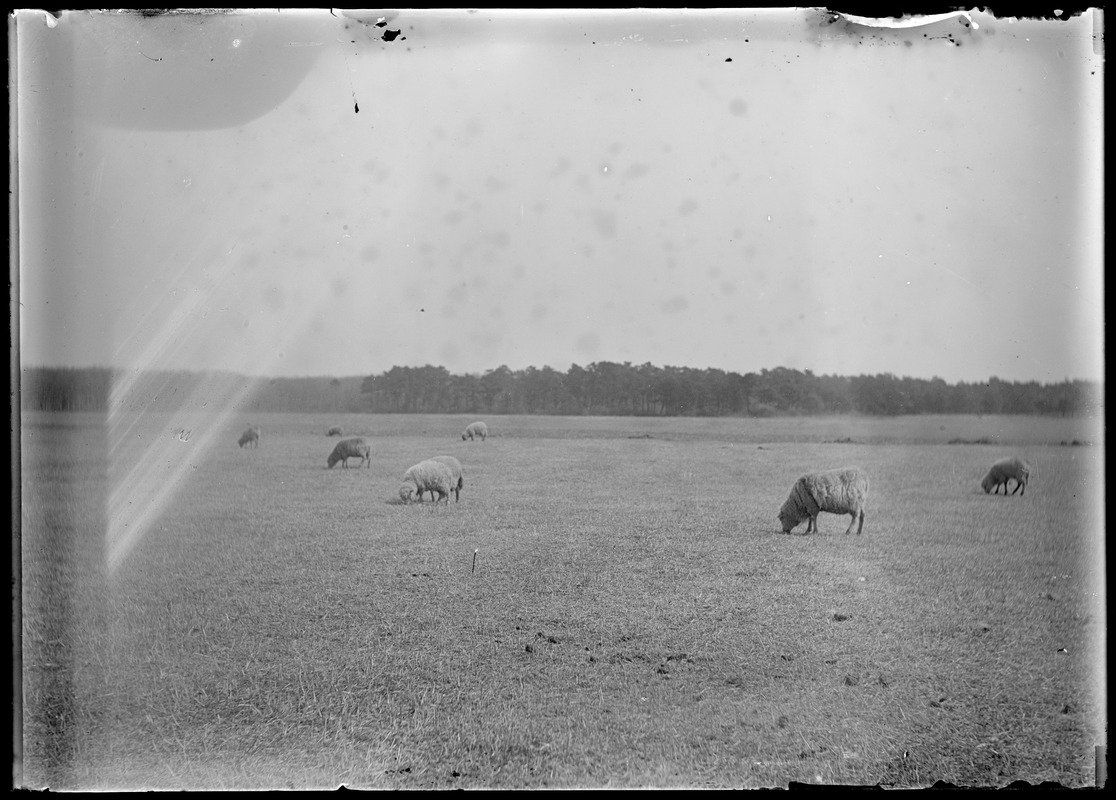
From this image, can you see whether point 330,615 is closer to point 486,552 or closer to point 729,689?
point 486,552

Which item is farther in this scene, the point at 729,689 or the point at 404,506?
the point at 404,506

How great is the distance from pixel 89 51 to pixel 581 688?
4.06 metres

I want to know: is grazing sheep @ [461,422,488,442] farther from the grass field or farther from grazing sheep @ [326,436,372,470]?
grazing sheep @ [326,436,372,470]

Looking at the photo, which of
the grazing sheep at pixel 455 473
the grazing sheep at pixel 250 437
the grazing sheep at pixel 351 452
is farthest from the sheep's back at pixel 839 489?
the grazing sheep at pixel 250 437

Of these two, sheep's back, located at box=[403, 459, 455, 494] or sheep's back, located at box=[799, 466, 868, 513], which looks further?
sheep's back, located at box=[403, 459, 455, 494]

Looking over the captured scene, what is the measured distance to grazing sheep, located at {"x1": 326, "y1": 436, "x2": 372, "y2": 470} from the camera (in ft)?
11.0

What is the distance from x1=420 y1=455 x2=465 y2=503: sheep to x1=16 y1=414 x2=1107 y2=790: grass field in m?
0.07

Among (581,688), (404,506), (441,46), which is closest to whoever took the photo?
(581,688)

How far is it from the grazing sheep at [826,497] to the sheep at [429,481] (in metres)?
1.96

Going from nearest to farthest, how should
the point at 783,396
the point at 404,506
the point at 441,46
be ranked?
1. the point at 441,46
2. the point at 783,396
3. the point at 404,506

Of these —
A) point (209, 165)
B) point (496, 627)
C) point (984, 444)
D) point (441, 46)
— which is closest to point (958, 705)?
point (984, 444)

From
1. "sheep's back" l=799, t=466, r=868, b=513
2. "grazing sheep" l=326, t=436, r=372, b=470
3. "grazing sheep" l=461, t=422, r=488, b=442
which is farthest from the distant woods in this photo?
"sheep's back" l=799, t=466, r=868, b=513

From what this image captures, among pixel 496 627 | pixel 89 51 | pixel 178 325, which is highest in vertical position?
pixel 89 51

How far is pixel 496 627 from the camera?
305 cm
